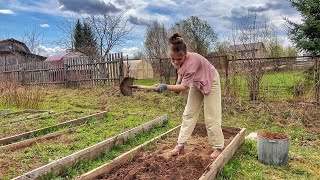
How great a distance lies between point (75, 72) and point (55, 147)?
11.4 m

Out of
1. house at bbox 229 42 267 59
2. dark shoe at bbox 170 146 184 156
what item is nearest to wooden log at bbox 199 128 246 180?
dark shoe at bbox 170 146 184 156

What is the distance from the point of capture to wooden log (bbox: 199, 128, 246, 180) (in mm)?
3149

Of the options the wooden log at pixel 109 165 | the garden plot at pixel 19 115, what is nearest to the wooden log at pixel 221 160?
the wooden log at pixel 109 165

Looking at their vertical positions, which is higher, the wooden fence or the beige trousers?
the wooden fence

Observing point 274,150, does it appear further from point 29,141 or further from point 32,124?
point 32,124

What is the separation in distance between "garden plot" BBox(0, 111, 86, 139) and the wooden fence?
599 centimetres

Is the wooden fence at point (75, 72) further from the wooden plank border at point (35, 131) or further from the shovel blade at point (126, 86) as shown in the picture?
the shovel blade at point (126, 86)

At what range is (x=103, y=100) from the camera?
1086 cm

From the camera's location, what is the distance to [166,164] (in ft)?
12.0

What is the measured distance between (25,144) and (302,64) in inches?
302

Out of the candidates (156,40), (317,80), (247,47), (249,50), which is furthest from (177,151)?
(156,40)

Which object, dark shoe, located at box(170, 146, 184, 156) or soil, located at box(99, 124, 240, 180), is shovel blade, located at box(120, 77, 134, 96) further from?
dark shoe, located at box(170, 146, 184, 156)

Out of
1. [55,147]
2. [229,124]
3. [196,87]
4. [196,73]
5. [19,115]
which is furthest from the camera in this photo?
[19,115]

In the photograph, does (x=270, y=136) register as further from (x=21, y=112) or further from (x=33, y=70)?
(x=33, y=70)
